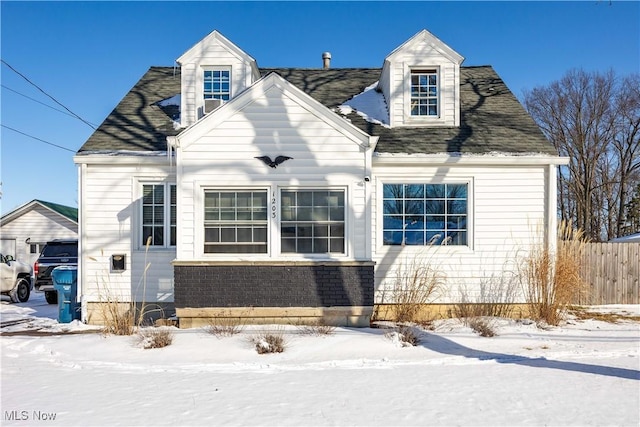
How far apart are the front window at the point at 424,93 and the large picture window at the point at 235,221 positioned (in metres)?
4.53

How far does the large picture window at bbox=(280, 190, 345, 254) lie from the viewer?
8344mm

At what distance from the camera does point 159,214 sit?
9.48 metres

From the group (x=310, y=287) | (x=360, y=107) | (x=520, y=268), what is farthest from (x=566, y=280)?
(x=360, y=107)

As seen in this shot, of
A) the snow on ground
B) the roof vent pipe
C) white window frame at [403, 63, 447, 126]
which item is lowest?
the snow on ground

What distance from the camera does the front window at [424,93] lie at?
34.7ft

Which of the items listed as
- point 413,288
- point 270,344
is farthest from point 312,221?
point 270,344

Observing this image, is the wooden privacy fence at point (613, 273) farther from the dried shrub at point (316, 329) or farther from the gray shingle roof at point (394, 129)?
the dried shrub at point (316, 329)

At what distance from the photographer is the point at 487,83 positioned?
481 inches

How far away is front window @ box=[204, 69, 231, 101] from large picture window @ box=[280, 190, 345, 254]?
363 centimetres

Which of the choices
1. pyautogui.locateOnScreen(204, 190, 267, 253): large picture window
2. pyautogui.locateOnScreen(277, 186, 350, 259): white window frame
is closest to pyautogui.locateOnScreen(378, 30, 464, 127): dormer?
pyautogui.locateOnScreen(277, 186, 350, 259): white window frame

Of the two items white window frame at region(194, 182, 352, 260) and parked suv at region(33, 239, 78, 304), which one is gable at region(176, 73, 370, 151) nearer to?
white window frame at region(194, 182, 352, 260)

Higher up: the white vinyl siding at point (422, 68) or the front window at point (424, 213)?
the white vinyl siding at point (422, 68)

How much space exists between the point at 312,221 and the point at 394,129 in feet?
11.0

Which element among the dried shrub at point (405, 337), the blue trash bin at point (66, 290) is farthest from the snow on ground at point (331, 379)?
the blue trash bin at point (66, 290)
